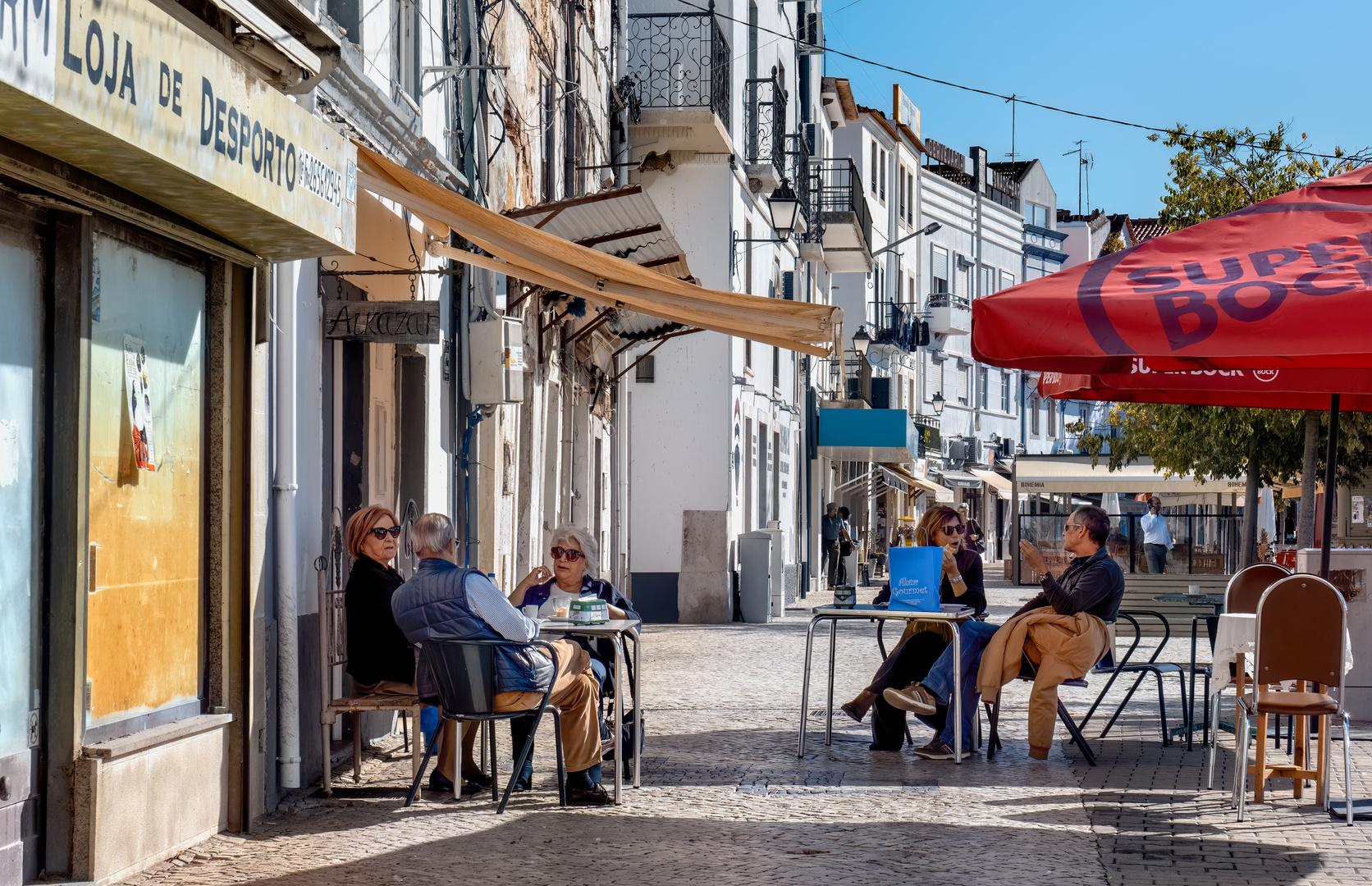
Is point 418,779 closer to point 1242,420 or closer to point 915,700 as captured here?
point 915,700

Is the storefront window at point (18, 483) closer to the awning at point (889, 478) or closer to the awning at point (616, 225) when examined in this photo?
the awning at point (616, 225)

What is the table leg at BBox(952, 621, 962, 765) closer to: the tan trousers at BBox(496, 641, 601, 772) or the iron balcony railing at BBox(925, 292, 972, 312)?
the tan trousers at BBox(496, 641, 601, 772)

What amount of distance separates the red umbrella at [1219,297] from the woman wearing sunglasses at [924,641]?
2167 mm

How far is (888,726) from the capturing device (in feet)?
31.0

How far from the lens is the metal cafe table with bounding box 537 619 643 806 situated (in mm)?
7602

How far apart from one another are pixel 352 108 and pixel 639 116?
39.2ft

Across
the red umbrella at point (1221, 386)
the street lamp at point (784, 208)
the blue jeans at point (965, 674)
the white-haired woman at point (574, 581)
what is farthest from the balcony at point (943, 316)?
the white-haired woman at point (574, 581)

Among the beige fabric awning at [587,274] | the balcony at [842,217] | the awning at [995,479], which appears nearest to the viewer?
the beige fabric awning at [587,274]

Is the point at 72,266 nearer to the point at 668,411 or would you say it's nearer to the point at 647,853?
the point at 647,853

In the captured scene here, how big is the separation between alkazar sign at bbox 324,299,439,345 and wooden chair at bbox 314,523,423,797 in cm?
134

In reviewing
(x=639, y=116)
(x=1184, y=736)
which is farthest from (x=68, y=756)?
(x=639, y=116)

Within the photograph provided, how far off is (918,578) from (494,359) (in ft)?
12.3

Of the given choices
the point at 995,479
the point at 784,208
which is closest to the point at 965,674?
the point at 784,208

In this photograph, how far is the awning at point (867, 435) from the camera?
30219mm
